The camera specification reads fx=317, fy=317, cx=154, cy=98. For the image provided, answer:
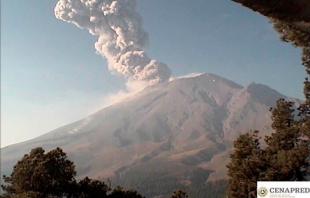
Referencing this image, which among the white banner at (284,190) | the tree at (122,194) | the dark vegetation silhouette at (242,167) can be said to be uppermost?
the dark vegetation silhouette at (242,167)

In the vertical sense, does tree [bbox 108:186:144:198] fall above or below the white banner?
below

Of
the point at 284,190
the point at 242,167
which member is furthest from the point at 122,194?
the point at 284,190

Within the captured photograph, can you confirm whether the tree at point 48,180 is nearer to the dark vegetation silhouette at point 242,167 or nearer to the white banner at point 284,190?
the dark vegetation silhouette at point 242,167

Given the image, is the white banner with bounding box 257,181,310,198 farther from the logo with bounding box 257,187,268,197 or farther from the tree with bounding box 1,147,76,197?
the tree with bounding box 1,147,76,197

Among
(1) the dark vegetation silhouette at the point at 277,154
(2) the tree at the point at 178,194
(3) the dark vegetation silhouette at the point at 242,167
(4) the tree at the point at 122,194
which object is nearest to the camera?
(3) the dark vegetation silhouette at the point at 242,167

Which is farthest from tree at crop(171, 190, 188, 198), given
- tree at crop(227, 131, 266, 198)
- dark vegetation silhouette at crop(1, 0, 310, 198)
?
tree at crop(227, 131, 266, 198)

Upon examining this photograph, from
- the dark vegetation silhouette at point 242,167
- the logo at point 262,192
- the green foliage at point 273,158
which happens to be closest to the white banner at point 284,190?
the logo at point 262,192

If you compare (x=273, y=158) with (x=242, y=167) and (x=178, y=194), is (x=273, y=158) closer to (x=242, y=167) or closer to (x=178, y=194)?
(x=242, y=167)

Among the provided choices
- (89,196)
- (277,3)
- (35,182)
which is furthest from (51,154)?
(277,3)
